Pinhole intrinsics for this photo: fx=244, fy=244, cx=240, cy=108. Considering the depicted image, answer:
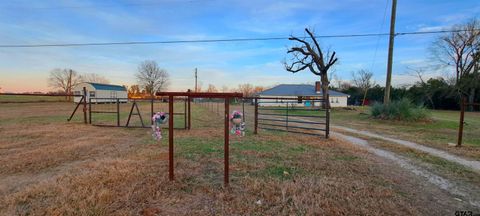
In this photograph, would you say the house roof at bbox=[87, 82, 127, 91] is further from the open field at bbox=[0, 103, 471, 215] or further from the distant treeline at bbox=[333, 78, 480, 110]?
the distant treeline at bbox=[333, 78, 480, 110]

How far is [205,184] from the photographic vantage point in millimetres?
3553

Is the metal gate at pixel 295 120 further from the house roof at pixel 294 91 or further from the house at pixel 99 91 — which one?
the house at pixel 99 91

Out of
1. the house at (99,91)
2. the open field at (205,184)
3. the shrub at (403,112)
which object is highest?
the house at (99,91)

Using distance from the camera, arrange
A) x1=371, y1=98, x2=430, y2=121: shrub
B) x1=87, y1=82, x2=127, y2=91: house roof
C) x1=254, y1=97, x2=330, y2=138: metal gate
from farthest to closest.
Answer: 1. x1=87, y1=82, x2=127, y2=91: house roof
2. x1=371, y1=98, x2=430, y2=121: shrub
3. x1=254, y1=97, x2=330, y2=138: metal gate

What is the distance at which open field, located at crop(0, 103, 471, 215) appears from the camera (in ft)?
9.22

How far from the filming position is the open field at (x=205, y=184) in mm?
2811

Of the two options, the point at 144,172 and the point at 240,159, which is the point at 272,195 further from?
the point at 144,172

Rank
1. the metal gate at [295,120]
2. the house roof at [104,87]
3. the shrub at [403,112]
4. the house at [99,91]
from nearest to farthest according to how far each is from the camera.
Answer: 1. the metal gate at [295,120]
2. the shrub at [403,112]
3. the house at [99,91]
4. the house roof at [104,87]

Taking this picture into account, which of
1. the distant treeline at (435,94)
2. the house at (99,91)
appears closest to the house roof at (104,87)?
the house at (99,91)

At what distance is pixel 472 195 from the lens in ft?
10.8

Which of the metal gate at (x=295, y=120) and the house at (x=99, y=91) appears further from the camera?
the house at (x=99, y=91)

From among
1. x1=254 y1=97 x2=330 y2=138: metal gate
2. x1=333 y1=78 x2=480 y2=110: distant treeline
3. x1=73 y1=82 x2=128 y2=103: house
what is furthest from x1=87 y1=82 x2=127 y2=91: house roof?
x1=333 y1=78 x2=480 y2=110: distant treeline

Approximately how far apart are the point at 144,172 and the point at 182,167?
64 cm

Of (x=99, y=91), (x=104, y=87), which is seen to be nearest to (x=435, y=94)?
(x=99, y=91)
